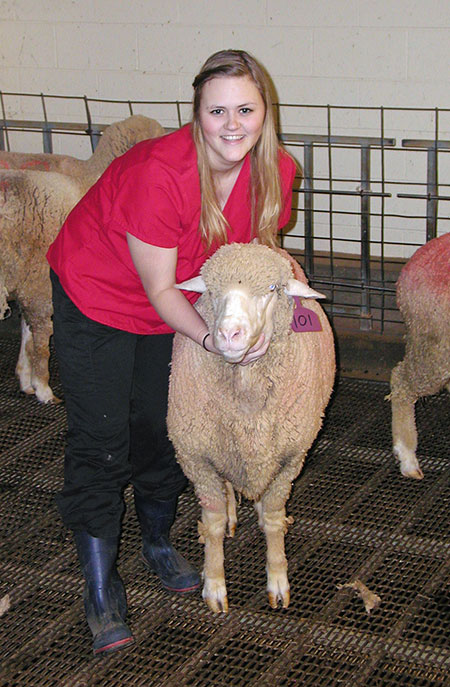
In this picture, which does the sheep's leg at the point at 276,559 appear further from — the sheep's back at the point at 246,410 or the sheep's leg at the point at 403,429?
the sheep's leg at the point at 403,429

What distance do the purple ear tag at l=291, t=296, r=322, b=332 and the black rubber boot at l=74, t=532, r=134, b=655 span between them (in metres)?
0.92

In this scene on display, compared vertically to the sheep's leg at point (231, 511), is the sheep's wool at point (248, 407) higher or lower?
higher

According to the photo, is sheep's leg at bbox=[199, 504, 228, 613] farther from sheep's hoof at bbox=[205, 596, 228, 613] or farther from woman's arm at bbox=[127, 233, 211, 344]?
woman's arm at bbox=[127, 233, 211, 344]

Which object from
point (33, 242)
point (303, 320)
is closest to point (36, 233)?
point (33, 242)

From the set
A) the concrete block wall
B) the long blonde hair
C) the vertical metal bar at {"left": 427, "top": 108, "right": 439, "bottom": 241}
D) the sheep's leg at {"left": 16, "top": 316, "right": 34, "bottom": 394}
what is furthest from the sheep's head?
the concrete block wall

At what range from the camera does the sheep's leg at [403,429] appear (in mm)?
3465

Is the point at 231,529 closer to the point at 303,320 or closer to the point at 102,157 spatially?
the point at 303,320

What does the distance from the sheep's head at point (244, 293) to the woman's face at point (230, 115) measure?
26 cm

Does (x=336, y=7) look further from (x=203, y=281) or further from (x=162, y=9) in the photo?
(x=203, y=281)

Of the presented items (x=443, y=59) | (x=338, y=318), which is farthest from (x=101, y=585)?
(x=443, y=59)

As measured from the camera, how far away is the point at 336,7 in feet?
17.2

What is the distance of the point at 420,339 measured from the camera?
3.31 m

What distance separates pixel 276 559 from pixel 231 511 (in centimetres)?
Answer: 39

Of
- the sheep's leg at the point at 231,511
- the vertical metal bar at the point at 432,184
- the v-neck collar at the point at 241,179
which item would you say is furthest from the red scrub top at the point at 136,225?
the vertical metal bar at the point at 432,184
